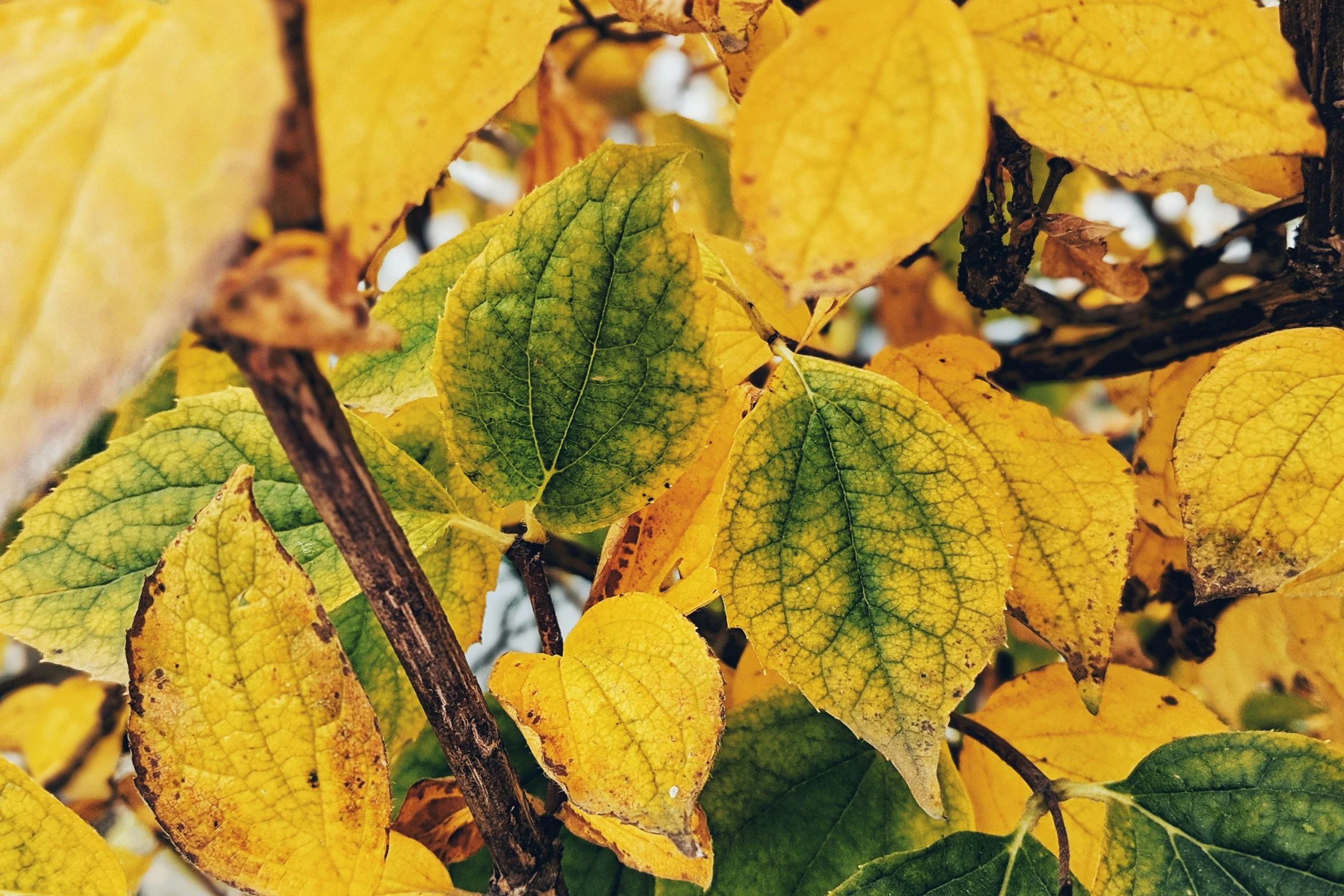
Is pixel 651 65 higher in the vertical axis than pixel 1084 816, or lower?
higher

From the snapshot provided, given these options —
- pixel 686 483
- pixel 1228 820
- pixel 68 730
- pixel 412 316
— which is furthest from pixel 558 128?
pixel 68 730

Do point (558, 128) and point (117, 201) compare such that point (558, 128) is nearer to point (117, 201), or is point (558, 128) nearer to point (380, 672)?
point (380, 672)

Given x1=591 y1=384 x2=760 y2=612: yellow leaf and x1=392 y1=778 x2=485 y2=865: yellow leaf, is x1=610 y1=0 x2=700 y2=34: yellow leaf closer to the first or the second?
x1=591 y1=384 x2=760 y2=612: yellow leaf

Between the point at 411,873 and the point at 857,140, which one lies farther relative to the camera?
the point at 411,873

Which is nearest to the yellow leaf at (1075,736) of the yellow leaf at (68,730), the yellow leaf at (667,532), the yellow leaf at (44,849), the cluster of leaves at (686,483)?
the cluster of leaves at (686,483)

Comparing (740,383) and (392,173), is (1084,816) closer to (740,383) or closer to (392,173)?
(740,383)

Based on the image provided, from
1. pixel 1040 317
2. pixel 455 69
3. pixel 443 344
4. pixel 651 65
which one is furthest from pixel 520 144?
pixel 455 69

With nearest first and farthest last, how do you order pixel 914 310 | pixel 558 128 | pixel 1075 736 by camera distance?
pixel 1075 736 → pixel 558 128 → pixel 914 310
